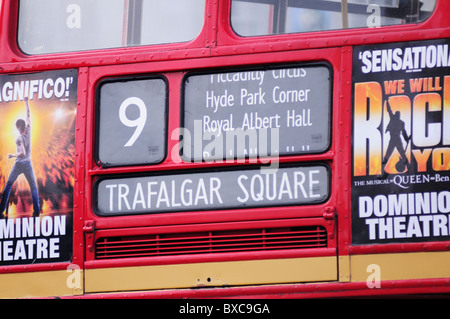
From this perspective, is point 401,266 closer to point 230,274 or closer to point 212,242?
point 230,274

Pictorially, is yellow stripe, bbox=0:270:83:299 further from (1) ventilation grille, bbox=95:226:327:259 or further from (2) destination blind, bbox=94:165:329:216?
(2) destination blind, bbox=94:165:329:216

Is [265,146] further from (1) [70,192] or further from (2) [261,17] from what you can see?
(1) [70,192]

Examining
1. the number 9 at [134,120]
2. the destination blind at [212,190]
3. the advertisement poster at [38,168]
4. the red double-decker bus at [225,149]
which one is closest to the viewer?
the red double-decker bus at [225,149]

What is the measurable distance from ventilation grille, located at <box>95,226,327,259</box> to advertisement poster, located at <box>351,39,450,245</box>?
12.4 inches

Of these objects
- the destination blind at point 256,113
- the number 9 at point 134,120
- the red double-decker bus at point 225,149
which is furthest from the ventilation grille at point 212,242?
the number 9 at point 134,120

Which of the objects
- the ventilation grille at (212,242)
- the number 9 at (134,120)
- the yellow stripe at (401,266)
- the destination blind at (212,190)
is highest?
the number 9 at (134,120)

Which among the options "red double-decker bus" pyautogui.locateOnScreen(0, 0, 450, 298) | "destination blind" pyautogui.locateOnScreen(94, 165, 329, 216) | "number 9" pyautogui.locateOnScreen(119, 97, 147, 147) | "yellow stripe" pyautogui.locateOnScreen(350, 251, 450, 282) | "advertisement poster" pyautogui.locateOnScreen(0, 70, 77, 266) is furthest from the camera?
"advertisement poster" pyautogui.locateOnScreen(0, 70, 77, 266)

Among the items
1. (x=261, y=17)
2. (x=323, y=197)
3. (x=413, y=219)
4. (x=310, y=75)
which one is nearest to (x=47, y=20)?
(x=261, y=17)

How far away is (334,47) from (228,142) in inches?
34.4

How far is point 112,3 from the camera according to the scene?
19.4 feet

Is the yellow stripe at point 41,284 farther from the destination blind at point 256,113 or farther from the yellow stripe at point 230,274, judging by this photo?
the destination blind at point 256,113

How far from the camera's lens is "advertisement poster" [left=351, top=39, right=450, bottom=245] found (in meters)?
5.15

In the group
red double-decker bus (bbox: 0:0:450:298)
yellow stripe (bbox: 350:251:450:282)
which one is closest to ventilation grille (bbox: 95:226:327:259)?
red double-decker bus (bbox: 0:0:450:298)

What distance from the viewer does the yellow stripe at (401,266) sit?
201 inches
